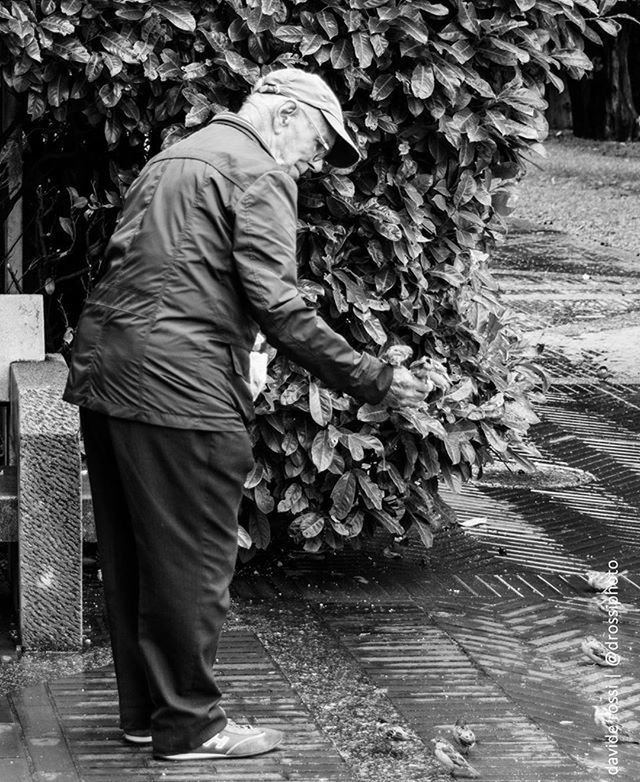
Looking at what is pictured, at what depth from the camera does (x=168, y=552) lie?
3758 millimetres

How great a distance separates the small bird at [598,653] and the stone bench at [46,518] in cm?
176

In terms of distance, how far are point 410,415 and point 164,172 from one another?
1742 millimetres

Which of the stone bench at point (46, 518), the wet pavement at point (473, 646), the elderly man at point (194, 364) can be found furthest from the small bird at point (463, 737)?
the stone bench at point (46, 518)

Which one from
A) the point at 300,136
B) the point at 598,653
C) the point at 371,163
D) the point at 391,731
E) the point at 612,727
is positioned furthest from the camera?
the point at 371,163

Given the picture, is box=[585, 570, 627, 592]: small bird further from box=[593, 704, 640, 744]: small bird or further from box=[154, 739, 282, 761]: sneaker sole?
box=[154, 739, 282, 761]: sneaker sole

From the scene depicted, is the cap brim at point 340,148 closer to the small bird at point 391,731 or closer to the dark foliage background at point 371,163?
the dark foliage background at point 371,163

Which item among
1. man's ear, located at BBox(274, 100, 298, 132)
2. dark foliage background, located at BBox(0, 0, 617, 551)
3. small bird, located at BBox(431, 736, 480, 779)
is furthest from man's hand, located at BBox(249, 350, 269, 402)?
small bird, located at BBox(431, 736, 480, 779)

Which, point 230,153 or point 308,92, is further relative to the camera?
point 308,92

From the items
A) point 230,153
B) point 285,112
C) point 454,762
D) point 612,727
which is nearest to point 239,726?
point 454,762

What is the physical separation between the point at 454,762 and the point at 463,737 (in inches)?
4.8

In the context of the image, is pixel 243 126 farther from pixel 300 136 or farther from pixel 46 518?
pixel 46 518

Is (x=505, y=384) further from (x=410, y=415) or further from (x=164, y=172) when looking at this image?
(x=164, y=172)

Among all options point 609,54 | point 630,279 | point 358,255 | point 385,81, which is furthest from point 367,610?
point 609,54

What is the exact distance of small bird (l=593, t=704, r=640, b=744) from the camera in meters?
4.28
